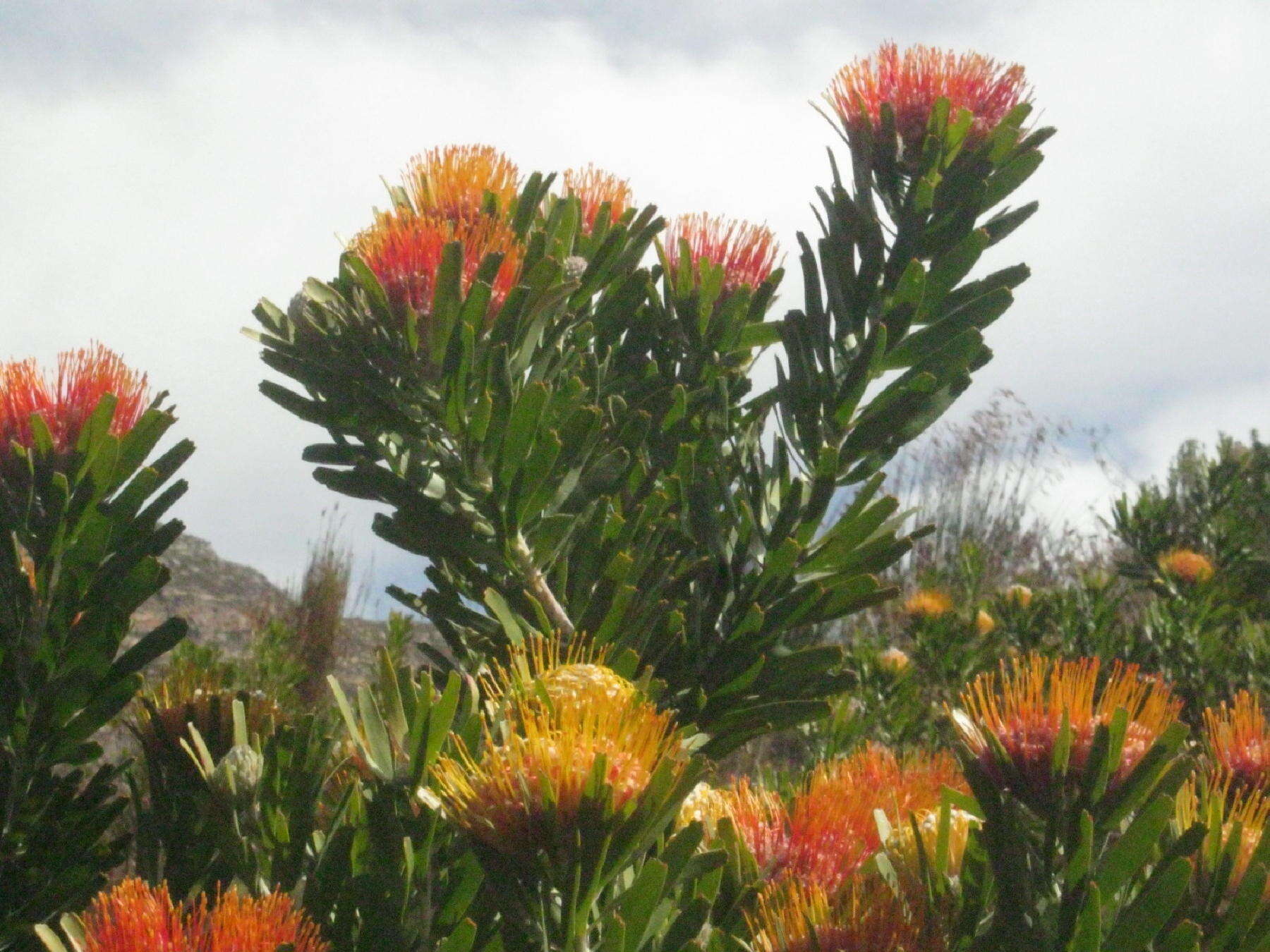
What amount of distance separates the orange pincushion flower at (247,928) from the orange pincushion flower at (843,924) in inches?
13.1

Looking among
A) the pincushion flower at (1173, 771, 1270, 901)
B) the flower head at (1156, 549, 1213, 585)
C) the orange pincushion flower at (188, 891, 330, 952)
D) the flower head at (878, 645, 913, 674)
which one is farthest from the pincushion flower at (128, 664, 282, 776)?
the flower head at (1156, 549, 1213, 585)

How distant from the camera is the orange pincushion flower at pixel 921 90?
1317mm

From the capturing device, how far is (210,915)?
0.73m

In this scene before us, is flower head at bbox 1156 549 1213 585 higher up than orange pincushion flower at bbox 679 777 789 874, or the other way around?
flower head at bbox 1156 549 1213 585

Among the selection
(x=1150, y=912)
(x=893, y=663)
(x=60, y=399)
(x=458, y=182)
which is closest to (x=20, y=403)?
(x=60, y=399)

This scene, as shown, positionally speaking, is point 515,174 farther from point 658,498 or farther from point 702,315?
point 658,498

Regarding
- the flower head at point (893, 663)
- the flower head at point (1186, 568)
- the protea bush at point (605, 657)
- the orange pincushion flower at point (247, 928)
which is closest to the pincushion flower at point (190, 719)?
the protea bush at point (605, 657)

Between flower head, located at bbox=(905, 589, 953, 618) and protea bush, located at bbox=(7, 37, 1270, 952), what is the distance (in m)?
2.86

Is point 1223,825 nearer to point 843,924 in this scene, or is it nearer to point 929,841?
point 929,841

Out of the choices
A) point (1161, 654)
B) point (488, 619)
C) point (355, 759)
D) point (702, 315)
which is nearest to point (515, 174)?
point (702, 315)

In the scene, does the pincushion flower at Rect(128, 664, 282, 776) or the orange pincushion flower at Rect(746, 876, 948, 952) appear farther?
the pincushion flower at Rect(128, 664, 282, 776)

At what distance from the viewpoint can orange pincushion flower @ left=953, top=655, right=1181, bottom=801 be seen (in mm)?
839

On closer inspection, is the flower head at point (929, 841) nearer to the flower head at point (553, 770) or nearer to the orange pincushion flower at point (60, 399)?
the flower head at point (553, 770)

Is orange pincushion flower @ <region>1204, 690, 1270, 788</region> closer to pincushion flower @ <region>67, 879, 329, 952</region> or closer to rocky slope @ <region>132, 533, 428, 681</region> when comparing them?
pincushion flower @ <region>67, 879, 329, 952</region>
